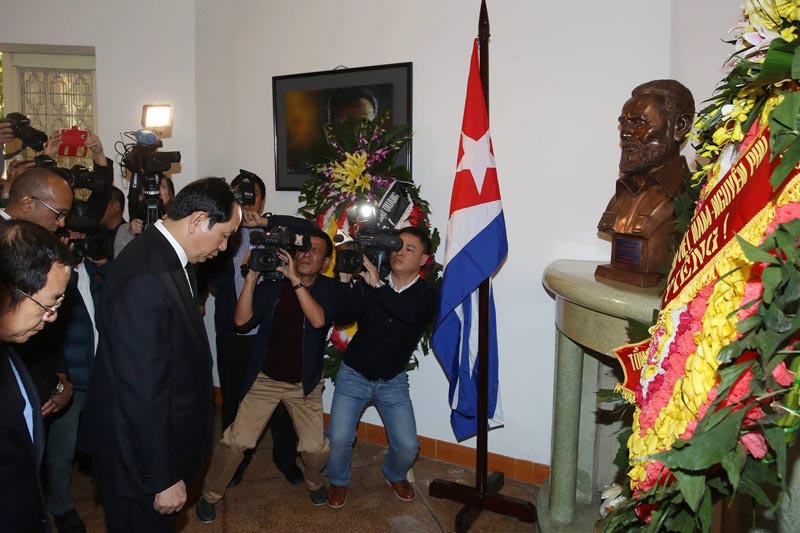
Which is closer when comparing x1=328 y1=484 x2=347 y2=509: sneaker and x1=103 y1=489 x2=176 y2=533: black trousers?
x1=103 y1=489 x2=176 y2=533: black trousers

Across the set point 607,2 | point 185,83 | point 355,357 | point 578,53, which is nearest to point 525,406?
point 355,357

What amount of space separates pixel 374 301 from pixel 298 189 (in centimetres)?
136

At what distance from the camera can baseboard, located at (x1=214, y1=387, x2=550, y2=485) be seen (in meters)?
3.72

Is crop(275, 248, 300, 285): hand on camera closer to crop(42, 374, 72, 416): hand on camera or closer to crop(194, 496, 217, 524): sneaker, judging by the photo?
crop(42, 374, 72, 416): hand on camera

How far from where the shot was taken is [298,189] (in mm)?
4516

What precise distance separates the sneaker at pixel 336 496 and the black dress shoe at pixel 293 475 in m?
0.27

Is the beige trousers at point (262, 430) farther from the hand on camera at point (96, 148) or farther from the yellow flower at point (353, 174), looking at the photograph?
the hand on camera at point (96, 148)

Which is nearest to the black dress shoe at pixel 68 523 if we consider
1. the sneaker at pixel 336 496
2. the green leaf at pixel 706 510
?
the sneaker at pixel 336 496

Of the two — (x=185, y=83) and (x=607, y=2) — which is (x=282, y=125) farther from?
(x=607, y=2)

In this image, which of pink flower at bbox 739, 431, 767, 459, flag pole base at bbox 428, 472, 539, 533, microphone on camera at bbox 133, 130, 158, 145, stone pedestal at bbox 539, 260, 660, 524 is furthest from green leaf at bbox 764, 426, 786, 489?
microphone on camera at bbox 133, 130, 158, 145

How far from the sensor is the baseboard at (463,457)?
3717mm

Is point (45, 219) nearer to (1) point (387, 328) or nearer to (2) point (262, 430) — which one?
(2) point (262, 430)

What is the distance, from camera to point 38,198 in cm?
281

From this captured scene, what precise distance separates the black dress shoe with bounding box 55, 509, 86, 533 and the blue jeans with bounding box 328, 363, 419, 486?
1204 millimetres
